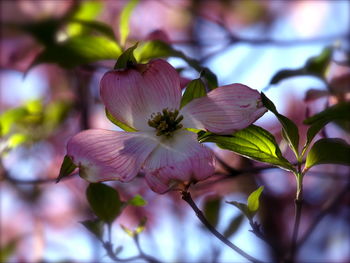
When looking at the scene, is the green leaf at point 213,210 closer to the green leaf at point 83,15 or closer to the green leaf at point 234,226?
the green leaf at point 234,226

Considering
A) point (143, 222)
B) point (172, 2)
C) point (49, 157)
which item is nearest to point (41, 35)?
point (143, 222)

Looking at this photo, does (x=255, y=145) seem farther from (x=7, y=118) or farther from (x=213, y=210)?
(x=7, y=118)

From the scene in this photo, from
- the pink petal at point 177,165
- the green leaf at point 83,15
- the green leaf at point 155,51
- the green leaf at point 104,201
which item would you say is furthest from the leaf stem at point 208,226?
the green leaf at point 83,15

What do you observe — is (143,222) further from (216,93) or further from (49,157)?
(49,157)

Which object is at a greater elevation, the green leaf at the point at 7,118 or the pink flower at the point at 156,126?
the pink flower at the point at 156,126

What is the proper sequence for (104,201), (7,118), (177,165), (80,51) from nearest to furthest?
(177,165) → (104,201) → (80,51) → (7,118)

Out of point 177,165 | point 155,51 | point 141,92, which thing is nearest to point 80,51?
point 155,51
